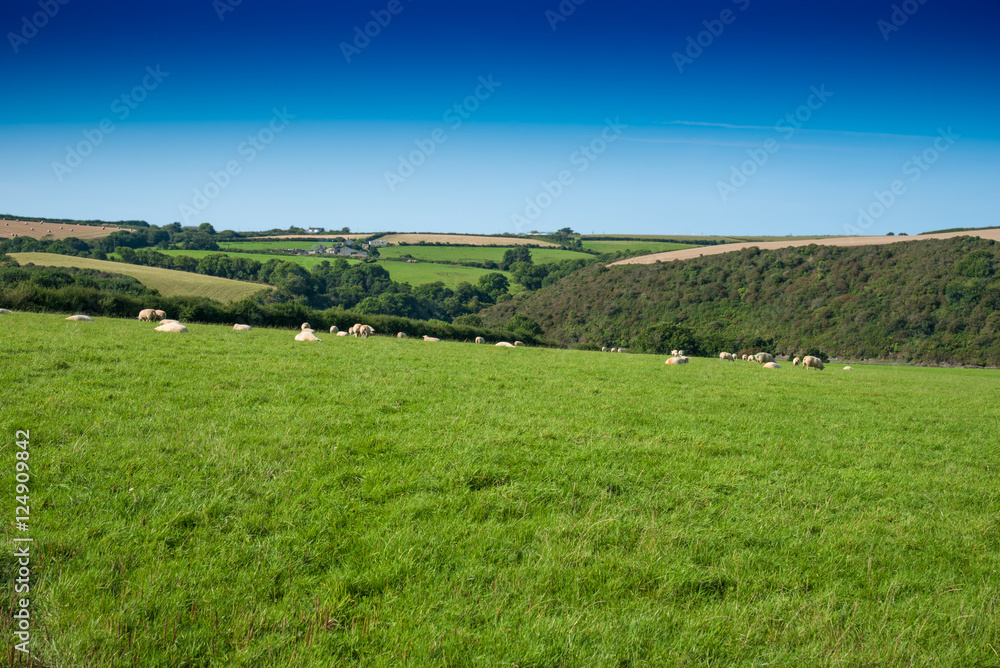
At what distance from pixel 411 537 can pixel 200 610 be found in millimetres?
1669

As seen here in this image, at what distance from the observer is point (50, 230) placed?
99625 millimetres

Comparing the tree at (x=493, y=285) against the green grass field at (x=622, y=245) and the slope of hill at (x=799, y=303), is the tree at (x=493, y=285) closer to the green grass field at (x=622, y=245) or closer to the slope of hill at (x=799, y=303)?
the slope of hill at (x=799, y=303)

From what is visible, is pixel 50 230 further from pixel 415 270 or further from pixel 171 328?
pixel 171 328

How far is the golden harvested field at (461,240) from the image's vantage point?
165125 mm

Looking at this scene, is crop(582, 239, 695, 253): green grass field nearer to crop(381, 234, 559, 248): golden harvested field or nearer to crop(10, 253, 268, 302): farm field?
crop(381, 234, 559, 248): golden harvested field

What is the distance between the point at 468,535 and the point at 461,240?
16922 centimetres

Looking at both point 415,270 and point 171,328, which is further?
point 415,270

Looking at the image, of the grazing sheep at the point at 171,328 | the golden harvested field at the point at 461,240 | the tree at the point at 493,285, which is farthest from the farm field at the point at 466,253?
the grazing sheep at the point at 171,328

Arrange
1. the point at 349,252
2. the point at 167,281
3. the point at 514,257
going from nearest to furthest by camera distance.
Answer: the point at 167,281 → the point at 349,252 → the point at 514,257

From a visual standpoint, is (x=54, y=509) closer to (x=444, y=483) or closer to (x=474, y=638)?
(x=444, y=483)

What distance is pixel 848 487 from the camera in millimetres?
6789

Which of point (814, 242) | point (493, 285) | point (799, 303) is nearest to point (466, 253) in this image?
point (493, 285)

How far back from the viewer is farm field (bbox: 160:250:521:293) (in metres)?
111

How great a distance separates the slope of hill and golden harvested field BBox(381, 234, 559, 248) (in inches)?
2165
